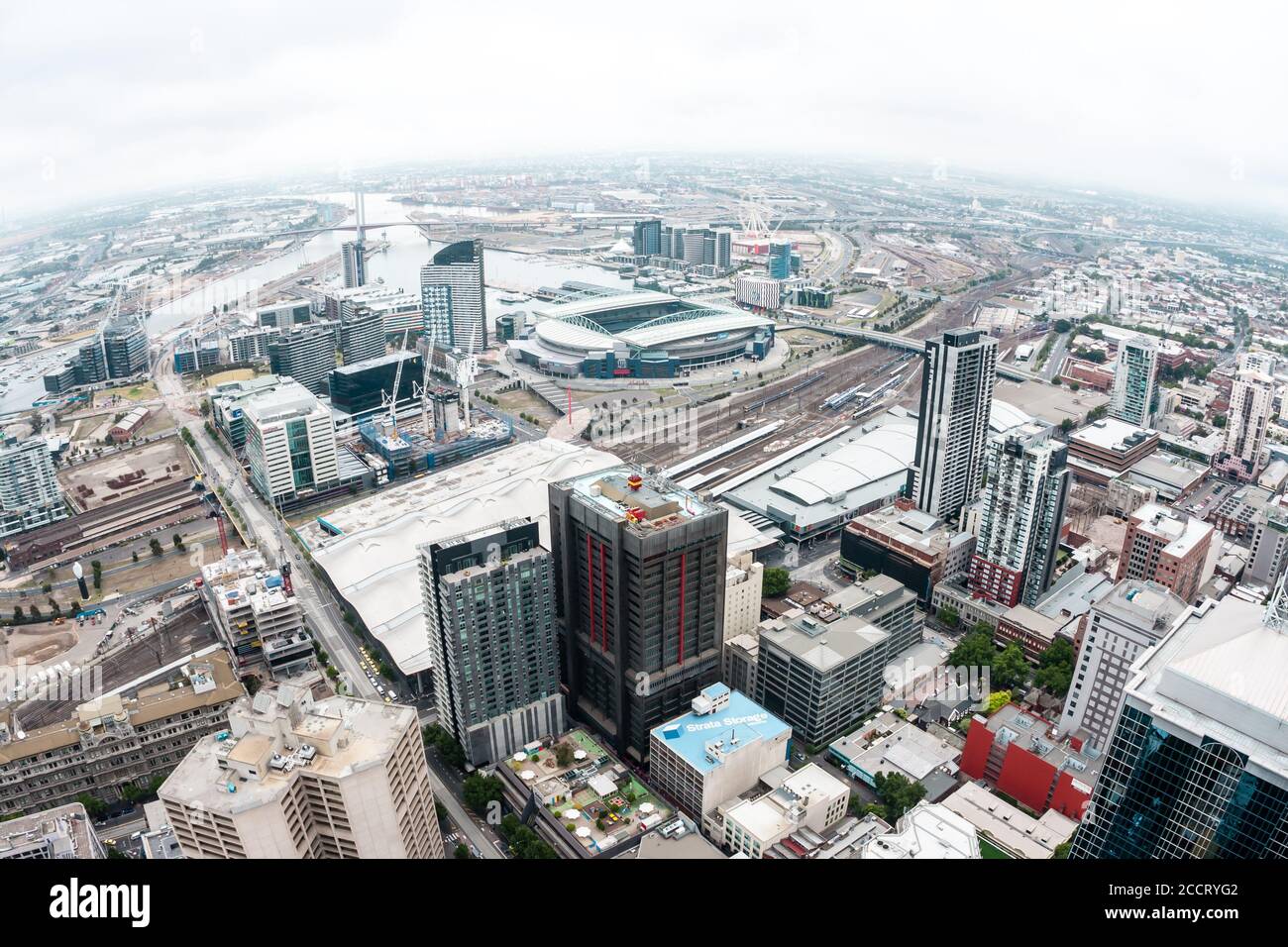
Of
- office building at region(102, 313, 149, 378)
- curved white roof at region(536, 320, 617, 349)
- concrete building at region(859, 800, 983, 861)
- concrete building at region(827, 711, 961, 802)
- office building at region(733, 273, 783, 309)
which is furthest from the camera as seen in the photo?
office building at region(733, 273, 783, 309)

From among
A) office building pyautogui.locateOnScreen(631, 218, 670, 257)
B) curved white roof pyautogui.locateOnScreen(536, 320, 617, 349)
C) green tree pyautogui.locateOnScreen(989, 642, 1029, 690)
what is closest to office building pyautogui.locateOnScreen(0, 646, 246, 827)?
green tree pyautogui.locateOnScreen(989, 642, 1029, 690)

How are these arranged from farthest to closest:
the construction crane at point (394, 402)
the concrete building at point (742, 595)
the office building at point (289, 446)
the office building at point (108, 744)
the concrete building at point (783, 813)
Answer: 1. the construction crane at point (394, 402)
2. the office building at point (289, 446)
3. the concrete building at point (742, 595)
4. the office building at point (108, 744)
5. the concrete building at point (783, 813)

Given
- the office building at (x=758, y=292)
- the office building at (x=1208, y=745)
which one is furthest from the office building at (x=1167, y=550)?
the office building at (x=758, y=292)

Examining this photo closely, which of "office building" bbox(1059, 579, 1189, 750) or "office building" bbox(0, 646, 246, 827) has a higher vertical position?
"office building" bbox(1059, 579, 1189, 750)

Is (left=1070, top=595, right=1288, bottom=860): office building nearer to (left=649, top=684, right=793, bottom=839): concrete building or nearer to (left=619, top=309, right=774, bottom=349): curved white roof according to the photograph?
(left=649, top=684, right=793, bottom=839): concrete building

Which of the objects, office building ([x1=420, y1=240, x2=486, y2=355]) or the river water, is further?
office building ([x1=420, y1=240, x2=486, y2=355])

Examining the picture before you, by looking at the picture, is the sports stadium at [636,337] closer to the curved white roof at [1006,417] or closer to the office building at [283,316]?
the office building at [283,316]
